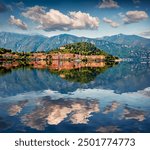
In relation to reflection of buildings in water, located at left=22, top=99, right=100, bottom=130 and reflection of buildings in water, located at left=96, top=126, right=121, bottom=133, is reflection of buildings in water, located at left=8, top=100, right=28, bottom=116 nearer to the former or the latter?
reflection of buildings in water, located at left=22, top=99, right=100, bottom=130

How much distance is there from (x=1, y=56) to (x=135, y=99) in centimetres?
6292

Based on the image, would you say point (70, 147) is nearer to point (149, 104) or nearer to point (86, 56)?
point (149, 104)

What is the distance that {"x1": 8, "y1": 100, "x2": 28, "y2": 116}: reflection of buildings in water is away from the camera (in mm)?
9859

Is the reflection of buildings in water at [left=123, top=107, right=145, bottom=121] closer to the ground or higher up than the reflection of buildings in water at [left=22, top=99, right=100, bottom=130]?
higher up

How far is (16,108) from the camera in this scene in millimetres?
10586

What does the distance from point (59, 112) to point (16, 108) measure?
157cm

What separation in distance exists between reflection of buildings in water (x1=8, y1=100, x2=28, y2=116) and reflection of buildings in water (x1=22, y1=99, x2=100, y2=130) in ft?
1.63

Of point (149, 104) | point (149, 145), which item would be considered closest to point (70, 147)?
point (149, 145)

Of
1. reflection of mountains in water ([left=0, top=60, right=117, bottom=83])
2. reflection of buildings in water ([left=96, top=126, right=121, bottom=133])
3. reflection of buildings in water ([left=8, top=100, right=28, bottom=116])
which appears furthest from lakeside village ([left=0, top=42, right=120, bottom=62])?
reflection of buildings in water ([left=96, top=126, right=121, bottom=133])

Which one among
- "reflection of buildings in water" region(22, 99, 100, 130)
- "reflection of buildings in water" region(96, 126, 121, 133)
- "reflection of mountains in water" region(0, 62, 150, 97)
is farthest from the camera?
"reflection of mountains in water" region(0, 62, 150, 97)

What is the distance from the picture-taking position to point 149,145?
5258 mm

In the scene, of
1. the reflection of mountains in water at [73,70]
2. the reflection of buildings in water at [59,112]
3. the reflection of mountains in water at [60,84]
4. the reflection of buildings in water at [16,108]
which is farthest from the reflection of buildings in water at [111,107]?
the reflection of mountains in water at [73,70]

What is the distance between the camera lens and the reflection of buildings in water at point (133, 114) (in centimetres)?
902

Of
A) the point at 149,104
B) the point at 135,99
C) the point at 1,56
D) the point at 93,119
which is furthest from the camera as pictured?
the point at 1,56
